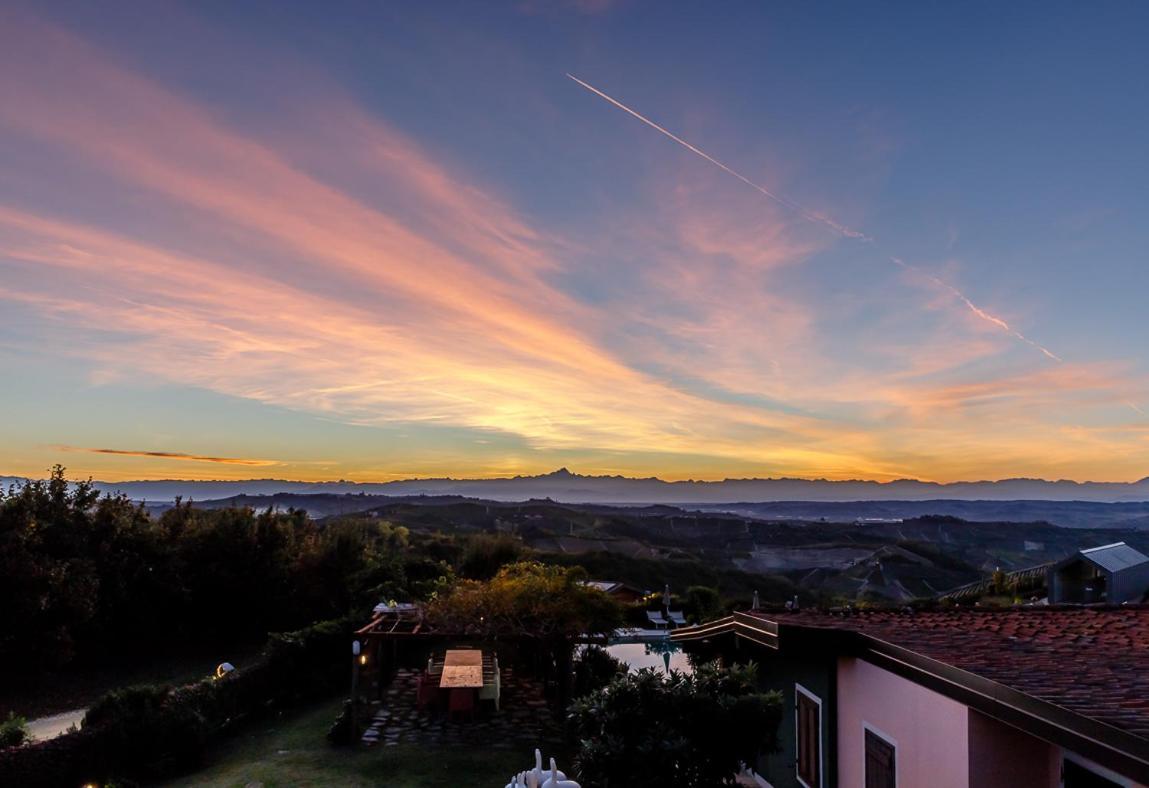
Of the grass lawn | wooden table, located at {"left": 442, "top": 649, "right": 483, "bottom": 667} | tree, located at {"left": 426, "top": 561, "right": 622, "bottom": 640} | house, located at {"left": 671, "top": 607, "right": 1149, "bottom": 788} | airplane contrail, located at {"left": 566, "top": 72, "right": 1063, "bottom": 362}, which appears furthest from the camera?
wooden table, located at {"left": 442, "top": 649, "right": 483, "bottom": 667}

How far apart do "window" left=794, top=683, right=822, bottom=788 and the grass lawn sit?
450 centimetres

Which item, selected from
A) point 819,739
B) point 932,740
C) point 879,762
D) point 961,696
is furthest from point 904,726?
point 819,739

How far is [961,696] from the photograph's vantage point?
475 centimetres

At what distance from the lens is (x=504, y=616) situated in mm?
13523

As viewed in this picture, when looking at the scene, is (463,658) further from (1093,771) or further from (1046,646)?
→ (1093,771)

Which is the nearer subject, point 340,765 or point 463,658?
point 340,765

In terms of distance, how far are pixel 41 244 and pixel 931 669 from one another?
14612 millimetres

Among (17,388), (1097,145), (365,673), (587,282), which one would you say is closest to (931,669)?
(1097,145)

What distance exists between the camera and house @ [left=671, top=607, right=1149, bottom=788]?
12.8 feet

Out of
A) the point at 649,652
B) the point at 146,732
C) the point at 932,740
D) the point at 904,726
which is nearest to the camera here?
the point at 932,740

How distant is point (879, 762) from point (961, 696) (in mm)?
2166

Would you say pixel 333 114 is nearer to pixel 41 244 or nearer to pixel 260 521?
pixel 41 244

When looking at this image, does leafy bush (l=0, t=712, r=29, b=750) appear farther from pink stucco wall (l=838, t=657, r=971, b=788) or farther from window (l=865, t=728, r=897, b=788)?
window (l=865, t=728, r=897, b=788)

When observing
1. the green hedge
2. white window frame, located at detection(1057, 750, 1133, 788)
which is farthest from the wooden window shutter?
the green hedge
